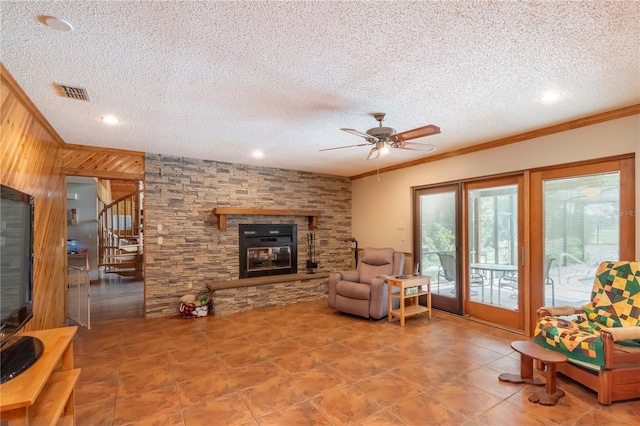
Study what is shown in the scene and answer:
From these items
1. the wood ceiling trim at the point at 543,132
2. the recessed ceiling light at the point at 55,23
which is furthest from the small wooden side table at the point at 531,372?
the recessed ceiling light at the point at 55,23

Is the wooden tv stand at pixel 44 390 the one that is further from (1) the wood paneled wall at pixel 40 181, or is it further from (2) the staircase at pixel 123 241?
(2) the staircase at pixel 123 241

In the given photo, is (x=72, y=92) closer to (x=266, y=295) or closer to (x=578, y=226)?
(x=266, y=295)

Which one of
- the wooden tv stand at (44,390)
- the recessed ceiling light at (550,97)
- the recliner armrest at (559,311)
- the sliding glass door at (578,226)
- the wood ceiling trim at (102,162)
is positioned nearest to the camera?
the wooden tv stand at (44,390)

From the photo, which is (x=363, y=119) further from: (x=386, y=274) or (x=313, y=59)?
(x=386, y=274)

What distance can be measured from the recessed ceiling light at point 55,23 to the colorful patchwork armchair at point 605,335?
4022 mm

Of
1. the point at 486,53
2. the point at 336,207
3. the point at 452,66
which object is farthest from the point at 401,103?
the point at 336,207

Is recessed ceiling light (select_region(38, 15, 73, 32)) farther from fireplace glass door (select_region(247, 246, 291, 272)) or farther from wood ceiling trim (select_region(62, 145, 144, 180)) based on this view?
fireplace glass door (select_region(247, 246, 291, 272))

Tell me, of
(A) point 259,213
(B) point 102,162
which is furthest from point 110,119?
(A) point 259,213

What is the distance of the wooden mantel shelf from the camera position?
498 cm

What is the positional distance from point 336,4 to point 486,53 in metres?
1.09

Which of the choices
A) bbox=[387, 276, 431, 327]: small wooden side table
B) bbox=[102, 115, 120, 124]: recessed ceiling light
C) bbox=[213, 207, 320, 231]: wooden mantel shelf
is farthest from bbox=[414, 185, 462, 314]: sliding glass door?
bbox=[102, 115, 120, 124]: recessed ceiling light

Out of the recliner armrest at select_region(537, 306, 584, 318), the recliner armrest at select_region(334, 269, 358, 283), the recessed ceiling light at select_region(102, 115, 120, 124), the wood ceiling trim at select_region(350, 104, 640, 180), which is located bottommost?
the recliner armrest at select_region(334, 269, 358, 283)

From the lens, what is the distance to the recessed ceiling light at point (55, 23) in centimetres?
161

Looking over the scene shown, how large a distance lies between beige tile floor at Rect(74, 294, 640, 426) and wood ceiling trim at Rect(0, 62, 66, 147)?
244 cm
